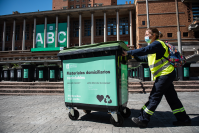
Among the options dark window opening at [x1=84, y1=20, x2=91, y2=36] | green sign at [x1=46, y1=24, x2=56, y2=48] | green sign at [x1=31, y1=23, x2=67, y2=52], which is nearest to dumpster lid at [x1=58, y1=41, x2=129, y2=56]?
green sign at [x1=31, y1=23, x2=67, y2=52]

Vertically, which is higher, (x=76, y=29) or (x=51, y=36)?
(x=76, y=29)

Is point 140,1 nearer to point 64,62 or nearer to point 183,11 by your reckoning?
point 183,11

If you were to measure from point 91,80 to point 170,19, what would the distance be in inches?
1212

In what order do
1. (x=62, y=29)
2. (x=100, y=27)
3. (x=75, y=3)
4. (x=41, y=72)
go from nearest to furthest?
(x=41, y=72) → (x=62, y=29) → (x=100, y=27) → (x=75, y=3)

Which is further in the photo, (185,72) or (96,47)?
(185,72)

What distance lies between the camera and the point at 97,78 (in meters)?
2.76

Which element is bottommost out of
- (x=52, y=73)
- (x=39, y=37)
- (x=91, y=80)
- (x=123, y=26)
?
(x=52, y=73)

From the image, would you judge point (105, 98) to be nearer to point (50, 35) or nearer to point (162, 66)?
point (162, 66)

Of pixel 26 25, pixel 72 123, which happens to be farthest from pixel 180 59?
pixel 26 25

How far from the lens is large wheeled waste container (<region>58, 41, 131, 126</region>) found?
2.59 metres

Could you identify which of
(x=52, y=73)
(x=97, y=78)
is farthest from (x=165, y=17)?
(x=97, y=78)

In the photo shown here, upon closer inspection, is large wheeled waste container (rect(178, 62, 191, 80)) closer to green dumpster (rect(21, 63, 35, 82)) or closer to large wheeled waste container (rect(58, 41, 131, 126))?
large wheeled waste container (rect(58, 41, 131, 126))

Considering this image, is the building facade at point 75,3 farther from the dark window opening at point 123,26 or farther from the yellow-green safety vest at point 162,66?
the yellow-green safety vest at point 162,66

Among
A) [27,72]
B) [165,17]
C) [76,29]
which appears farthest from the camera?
[76,29]
